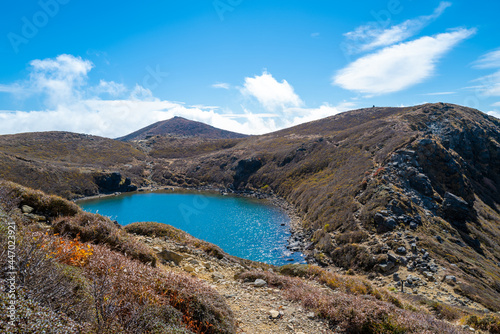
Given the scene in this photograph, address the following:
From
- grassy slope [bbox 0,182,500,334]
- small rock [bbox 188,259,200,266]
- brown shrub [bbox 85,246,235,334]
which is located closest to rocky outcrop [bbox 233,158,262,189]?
small rock [bbox 188,259,200,266]

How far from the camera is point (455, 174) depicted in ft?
129

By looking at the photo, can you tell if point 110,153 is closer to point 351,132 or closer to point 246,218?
point 246,218

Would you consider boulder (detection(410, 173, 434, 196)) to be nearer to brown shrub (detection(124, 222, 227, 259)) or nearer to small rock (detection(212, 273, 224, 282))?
brown shrub (detection(124, 222, 227, 259))

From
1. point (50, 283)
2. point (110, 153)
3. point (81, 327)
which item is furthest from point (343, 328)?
point (110, 153)

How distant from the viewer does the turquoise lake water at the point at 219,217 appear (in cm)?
3722

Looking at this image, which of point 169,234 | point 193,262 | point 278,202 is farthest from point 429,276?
point 278,202

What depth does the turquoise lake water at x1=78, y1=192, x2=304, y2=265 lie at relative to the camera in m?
37.2

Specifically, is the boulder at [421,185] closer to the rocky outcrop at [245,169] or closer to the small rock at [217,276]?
the small rock at [217,276]

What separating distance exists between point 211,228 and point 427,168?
3970 cm

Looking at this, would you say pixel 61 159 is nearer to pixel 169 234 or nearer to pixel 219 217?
pixel 219 217

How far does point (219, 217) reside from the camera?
53594 millimetres

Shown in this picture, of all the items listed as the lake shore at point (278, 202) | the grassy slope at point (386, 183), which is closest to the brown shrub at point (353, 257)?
the grassy slope at point (386, 183)

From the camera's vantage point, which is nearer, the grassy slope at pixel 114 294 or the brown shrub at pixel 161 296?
the grassy slope at pixel 114 294

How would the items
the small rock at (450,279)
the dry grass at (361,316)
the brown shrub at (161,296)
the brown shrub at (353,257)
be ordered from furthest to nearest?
1. the brown shrub at (353,257)
2. the small rock at (450,279)
3. the dry grass at (361,316)
4. the brown shrub at (161,296)
